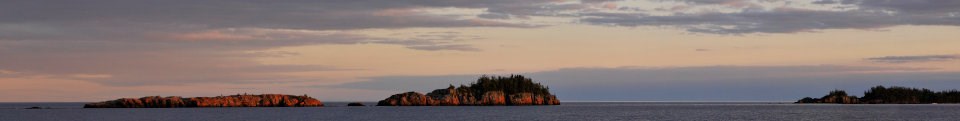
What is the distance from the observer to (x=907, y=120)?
154 meters

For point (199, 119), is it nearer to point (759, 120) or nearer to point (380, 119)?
point (380, 119)

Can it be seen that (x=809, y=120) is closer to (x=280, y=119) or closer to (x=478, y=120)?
(x=478, y=120)

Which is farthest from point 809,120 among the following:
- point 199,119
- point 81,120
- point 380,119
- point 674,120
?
point 81,120

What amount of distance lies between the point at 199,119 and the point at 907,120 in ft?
284

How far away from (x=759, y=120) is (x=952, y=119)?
876 inches

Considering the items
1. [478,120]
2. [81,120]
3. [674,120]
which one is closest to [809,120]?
[674,120]

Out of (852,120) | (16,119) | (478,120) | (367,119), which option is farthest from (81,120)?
(852,120)

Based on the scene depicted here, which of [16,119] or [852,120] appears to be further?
[16,119]

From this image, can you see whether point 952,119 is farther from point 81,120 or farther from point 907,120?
point 81,120

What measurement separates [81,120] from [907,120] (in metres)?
102

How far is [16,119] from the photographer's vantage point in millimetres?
161750

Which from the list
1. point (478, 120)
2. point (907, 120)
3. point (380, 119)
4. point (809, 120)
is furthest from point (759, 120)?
point (380, 119)

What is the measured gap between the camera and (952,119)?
149625 mm

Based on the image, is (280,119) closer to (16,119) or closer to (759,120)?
(16,119)
